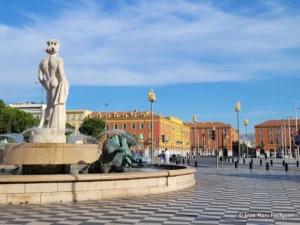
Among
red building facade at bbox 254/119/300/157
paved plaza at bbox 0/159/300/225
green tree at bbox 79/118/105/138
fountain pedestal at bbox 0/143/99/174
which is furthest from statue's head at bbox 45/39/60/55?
red building facade at bbox 254/119/300/157

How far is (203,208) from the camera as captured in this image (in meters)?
9.25

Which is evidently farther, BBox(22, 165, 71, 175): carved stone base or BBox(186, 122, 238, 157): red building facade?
BBox(186, 122, 238, 157): red building facade

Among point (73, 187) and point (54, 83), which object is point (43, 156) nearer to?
point (73, 187)

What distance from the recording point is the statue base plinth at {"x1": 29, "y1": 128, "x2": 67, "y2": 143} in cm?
1366

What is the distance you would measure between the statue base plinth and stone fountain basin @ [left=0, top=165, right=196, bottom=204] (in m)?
4.26

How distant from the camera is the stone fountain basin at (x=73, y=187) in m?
9.37

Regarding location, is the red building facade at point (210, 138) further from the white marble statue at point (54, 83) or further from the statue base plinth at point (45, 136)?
the statue base plinth at point (45, 136)

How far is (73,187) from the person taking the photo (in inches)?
389

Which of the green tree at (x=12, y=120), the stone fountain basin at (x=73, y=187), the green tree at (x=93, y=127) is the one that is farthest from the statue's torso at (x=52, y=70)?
the green tree at (x=93, y=127)

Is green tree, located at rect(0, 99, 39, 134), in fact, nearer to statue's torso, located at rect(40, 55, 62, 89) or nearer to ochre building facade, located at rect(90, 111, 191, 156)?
statue's torso, located at rect(40, 55, 62, 89)

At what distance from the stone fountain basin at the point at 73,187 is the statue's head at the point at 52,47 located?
6.87 m

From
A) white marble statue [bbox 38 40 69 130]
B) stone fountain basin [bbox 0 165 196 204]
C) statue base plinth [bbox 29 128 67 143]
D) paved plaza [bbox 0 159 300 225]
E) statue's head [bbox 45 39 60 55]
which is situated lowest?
paved plaza [bbox 0 159 300 225]

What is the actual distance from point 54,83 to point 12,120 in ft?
121

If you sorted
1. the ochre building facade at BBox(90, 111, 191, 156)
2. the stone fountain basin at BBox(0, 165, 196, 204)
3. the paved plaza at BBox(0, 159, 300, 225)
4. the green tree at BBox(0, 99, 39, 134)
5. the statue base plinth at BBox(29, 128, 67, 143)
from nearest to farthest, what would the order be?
the paved plaza at BBox(0, 159, 300, 225), the stone fountain basin at BBox(0, 165, 196, 204), the statue base plinth at BBox(29, 128, 67, 143), the green tree at BBox(0, 99, 39, 134), the ochre building facade at BBox(90, 111, 191, 156)
